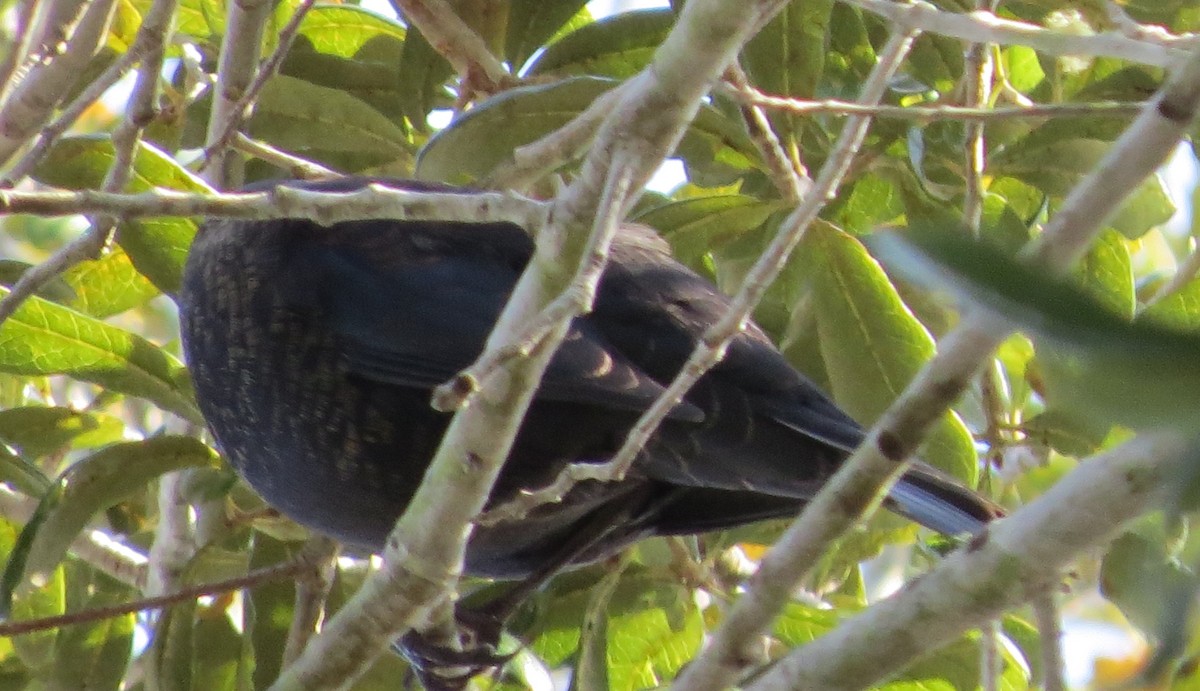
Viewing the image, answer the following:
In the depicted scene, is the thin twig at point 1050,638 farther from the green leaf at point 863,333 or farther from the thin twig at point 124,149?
the thin twig at point 124,149

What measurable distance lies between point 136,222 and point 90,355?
0.70 feet

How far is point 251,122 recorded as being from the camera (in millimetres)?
2475

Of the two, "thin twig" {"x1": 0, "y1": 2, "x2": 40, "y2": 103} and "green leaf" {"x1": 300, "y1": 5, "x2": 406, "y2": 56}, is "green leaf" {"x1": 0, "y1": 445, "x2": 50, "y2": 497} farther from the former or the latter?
"green leaf" {"x1": 300, "y1": 5, "x2": 406, "y2": 56}

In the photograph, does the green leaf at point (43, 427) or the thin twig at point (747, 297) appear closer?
the thin twig at point (747, 297)

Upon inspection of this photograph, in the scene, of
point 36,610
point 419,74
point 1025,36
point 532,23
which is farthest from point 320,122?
point 1025,36

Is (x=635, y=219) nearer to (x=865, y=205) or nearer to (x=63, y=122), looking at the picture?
(x=865, y=205)

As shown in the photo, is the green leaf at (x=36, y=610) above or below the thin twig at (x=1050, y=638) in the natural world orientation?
below

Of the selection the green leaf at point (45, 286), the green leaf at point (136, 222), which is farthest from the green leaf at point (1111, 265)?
the green leaf at point (45, 286)

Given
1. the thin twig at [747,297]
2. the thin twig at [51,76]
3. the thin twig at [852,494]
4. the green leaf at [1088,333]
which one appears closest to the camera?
the green leaf at [1088,333]

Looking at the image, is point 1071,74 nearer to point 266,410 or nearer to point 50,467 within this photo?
point 266,410

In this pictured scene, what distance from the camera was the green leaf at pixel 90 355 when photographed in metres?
2.15

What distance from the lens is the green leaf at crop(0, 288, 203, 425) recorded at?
215 cm

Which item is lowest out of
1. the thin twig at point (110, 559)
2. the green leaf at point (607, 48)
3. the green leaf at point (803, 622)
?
A: the thin twig at point (110, 559)

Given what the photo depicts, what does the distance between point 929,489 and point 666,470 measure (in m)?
0.33
